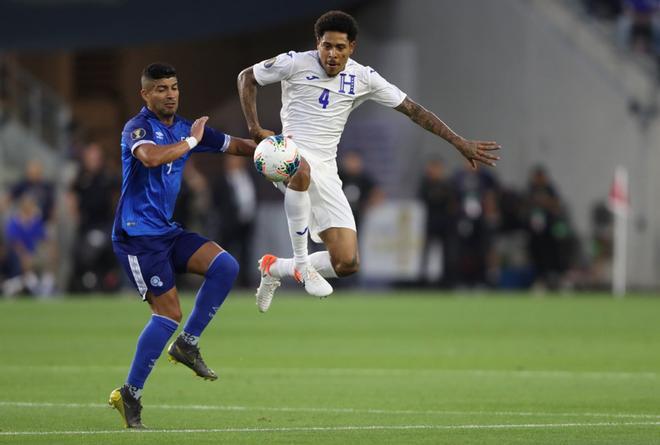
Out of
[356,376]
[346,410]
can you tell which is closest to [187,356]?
[346,410]

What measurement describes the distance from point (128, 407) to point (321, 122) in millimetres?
3042

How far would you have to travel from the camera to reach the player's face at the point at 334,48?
11.6 metres

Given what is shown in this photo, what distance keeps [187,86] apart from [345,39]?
77.8 ft

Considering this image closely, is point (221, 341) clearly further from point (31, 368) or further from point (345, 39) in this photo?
point (345, 39)

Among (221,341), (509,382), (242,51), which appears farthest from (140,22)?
(509,382)

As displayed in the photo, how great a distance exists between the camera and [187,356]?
10750mm

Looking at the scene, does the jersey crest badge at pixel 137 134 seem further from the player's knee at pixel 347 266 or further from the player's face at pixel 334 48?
the player's knee at pixel 347 266

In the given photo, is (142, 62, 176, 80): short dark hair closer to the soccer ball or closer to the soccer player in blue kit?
the soccer player in blue kit

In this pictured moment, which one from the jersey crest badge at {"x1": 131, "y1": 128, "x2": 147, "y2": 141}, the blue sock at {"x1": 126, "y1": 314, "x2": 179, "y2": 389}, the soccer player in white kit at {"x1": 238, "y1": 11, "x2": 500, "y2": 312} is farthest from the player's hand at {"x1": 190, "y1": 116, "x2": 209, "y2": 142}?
the blue sock at {"x1": 126, "y1": 314, "x2": 179, "y2": 389}

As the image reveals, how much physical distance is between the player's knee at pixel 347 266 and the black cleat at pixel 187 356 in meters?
1.89

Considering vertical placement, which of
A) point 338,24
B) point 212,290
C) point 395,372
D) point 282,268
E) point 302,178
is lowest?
point 395,372

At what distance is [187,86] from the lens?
35062mm

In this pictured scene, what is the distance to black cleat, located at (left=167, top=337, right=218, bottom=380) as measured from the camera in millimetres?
10758

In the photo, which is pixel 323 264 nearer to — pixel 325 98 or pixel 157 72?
pixel 325 98
